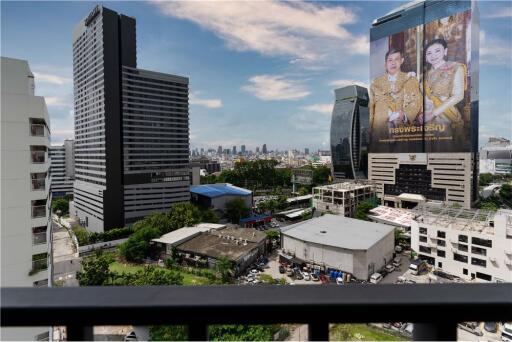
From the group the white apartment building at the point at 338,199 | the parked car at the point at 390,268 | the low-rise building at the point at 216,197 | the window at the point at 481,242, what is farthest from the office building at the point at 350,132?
the window at the point at 481,242

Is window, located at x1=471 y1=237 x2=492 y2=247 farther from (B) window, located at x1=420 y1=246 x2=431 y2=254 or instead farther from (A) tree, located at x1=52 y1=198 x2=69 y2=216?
(A) tree, located at x1=52 y1=198 x2=69 y2=216

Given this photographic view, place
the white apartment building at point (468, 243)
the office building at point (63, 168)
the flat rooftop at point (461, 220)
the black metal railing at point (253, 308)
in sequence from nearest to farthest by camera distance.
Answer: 1. the black metal railing at point (253, 308)
2. the white apartment building at point (468, 243)
3. the flat rooftop at point (461, 220)
4. the office building at point (63, 168)

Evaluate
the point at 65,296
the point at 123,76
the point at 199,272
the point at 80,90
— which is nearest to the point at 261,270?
the point at 199,272

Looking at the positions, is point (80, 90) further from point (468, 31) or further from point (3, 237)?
point (468, 31)

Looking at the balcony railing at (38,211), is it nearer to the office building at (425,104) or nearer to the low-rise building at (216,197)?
the low-rise building at (216,197)

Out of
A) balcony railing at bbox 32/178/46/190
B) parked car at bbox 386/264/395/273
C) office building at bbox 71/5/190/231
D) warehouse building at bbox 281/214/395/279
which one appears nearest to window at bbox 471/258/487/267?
parked car at bbox 386/264/395/273
